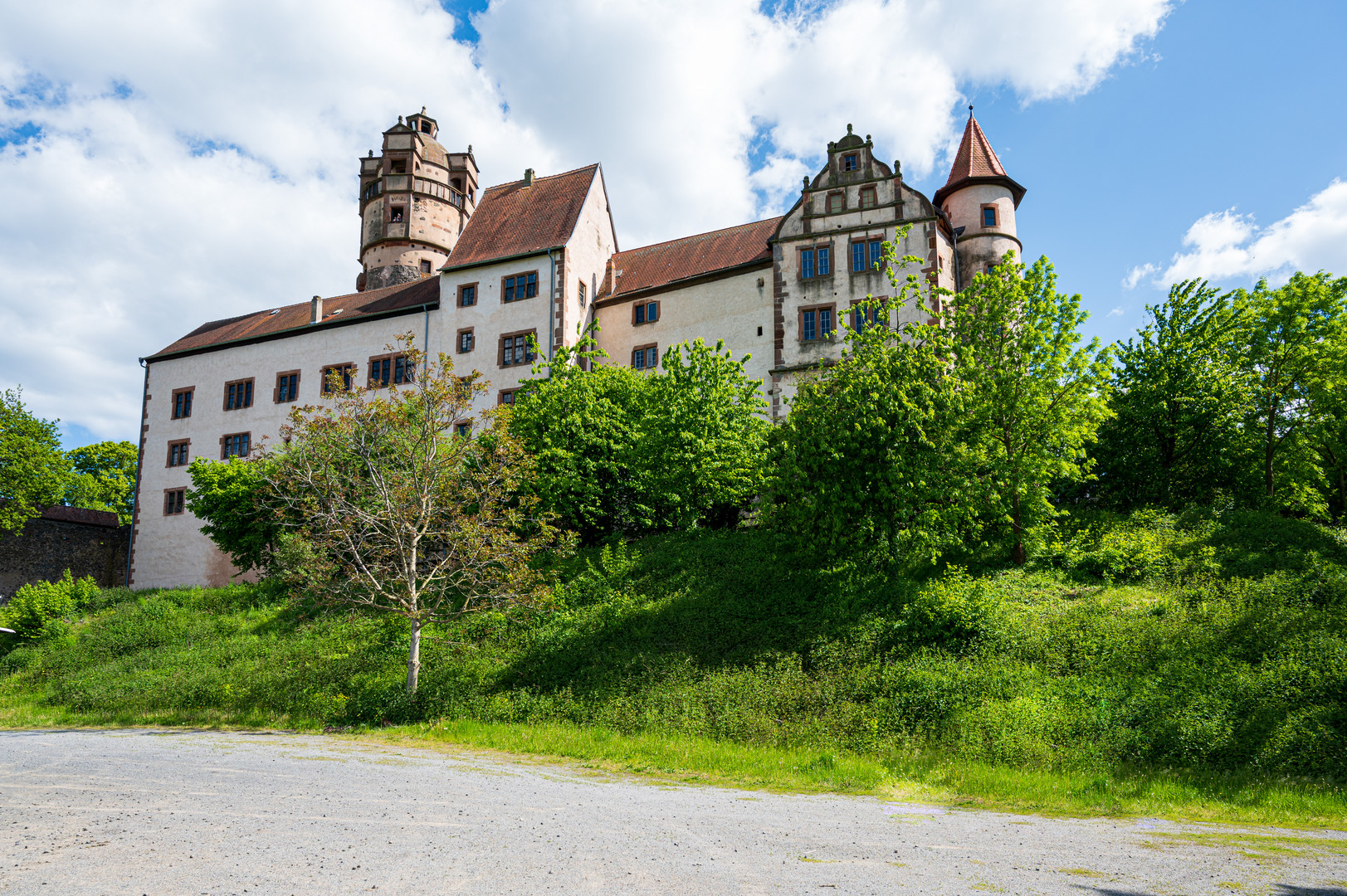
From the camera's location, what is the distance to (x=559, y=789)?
12.9m

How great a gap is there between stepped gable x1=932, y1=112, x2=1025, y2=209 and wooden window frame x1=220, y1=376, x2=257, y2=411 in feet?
123

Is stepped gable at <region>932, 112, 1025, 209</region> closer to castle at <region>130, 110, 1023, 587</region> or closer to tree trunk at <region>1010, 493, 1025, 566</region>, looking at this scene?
castle at <region>130, 110, 1023, 587</region>

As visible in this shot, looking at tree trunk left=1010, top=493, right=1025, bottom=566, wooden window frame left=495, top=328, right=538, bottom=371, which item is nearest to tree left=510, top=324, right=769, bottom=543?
wooden window frame left=495, top=328, right=538, bottom=371

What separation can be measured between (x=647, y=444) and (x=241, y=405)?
29.0 metres

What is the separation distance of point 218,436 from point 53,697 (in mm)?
22799

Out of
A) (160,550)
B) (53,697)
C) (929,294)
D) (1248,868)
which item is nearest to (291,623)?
(53,697)

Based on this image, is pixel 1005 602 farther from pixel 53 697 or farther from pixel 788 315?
pixel 53 697

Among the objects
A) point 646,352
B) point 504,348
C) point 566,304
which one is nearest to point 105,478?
point 504,348

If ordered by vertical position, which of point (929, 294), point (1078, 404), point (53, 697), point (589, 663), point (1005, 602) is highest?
point (929, 294)

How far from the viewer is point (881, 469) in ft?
77.6

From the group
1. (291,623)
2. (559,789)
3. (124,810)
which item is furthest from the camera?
(291,623)

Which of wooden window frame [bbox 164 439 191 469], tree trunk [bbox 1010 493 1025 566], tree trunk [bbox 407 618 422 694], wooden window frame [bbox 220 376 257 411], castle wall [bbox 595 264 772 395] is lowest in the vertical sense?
tree trunk [bbox 407 618 422 694]

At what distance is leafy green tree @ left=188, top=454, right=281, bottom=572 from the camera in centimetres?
3706

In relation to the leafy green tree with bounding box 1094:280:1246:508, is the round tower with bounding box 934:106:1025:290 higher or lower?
higher
